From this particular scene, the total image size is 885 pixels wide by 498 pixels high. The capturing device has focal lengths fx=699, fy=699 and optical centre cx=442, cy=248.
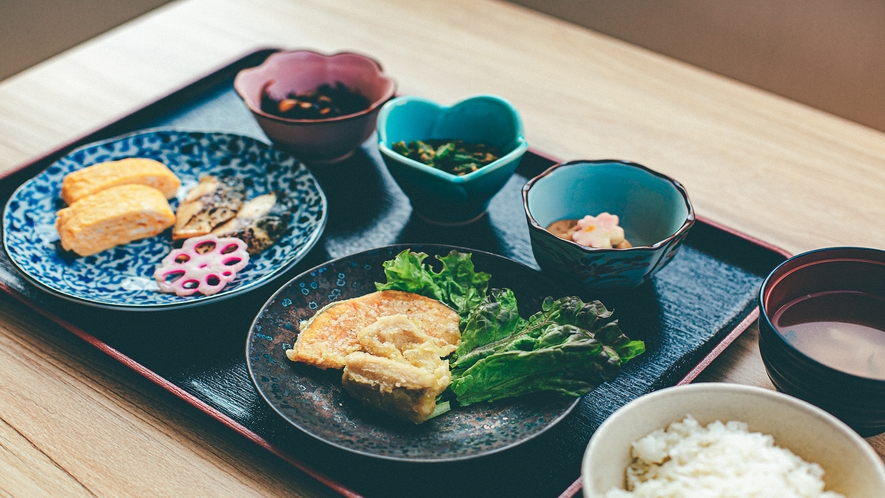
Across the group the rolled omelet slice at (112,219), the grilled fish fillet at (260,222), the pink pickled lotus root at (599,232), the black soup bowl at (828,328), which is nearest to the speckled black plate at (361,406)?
the pink pickled lotus root at (599,232)

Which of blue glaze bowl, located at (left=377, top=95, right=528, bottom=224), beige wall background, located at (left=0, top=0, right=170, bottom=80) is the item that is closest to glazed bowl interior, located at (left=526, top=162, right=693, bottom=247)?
blue glaze bowl, located at (left=377, top=95, right=528, bottom=224)

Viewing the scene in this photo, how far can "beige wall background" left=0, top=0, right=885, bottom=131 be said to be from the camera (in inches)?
87.0

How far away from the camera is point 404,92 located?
2189 millimetres

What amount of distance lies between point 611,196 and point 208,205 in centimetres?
96

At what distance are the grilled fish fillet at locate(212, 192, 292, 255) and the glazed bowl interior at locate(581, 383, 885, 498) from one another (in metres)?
0.93

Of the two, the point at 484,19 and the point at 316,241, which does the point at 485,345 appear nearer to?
the point at 316,241

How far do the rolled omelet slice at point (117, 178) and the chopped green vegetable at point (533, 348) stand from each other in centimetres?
87

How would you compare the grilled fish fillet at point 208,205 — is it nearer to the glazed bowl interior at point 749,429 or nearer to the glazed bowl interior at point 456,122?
the glazed bowl interior at point 456,122

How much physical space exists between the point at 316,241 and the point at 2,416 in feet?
2.21

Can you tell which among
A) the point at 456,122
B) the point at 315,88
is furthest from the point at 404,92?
the point at 456,122

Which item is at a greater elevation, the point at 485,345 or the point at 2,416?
the point at 485,345

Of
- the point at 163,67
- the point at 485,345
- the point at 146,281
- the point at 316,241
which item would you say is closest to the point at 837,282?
the point at 485,345

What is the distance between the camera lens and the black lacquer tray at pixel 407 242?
3.76 feet

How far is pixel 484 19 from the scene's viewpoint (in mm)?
2562
